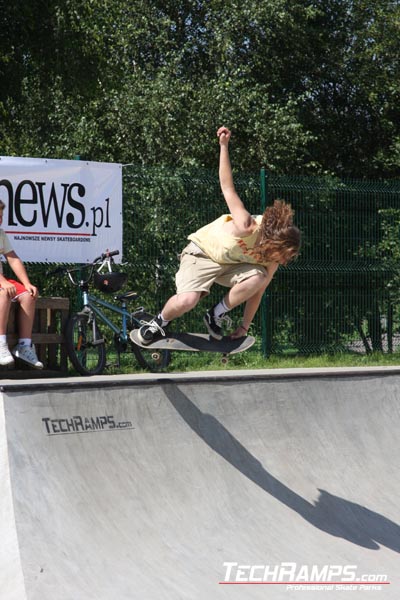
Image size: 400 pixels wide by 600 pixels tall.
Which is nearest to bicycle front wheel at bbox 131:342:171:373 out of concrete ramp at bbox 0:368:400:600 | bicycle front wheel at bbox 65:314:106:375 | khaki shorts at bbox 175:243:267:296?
bicycle front wheel at bbox 65:314:106:375

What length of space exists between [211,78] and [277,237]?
41.9 feet

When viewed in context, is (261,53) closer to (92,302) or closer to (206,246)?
(92,302)

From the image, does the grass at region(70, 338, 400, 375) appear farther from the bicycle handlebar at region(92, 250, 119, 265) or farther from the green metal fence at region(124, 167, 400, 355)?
the bicycle handlebar at region(92, 250, 119, 265)

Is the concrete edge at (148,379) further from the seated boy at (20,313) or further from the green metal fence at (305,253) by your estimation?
the green metal fence at (305,253)

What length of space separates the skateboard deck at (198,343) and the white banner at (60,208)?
11.7 feet

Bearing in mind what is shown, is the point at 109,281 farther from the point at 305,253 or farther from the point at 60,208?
the point at 305,253

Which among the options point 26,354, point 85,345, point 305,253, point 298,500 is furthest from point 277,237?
point 305,253

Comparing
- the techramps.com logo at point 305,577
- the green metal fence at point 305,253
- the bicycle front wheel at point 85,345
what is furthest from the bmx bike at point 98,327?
the techramps.com logo at point 305,577

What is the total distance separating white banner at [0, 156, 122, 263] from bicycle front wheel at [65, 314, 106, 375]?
1.29 meters

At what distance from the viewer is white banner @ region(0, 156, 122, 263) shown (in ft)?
32.8

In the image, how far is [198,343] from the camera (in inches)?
267

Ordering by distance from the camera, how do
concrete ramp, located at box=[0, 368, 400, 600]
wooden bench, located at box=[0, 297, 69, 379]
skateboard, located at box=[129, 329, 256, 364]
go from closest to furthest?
1. concrete ramp, located at box=[0, 368, 400, 600]
2. skateboard, located at box=[129, 329, 256, 364]
3. wooden bench, located at box=[0, 297, 69, 379]

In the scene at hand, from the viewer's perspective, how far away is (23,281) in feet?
25.6

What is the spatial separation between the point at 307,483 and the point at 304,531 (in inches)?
27.3
